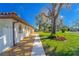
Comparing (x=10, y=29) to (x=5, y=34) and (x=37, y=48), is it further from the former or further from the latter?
(x=37, y=48)

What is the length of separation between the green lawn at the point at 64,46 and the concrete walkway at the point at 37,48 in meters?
0.14

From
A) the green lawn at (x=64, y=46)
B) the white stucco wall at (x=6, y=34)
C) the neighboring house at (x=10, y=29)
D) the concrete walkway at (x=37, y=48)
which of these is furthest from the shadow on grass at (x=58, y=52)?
the white stucco wall at (x=6, y=34)

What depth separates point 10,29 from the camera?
941cm

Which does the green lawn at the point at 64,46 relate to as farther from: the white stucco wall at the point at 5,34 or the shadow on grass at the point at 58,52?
the white stucco wall at the point at 5,34

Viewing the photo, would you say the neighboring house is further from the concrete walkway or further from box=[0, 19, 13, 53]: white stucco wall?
the concrete walkway

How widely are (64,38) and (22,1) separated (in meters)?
1.57

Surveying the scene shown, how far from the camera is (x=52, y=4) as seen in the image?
29.3 ft

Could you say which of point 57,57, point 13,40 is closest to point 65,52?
point 57,57

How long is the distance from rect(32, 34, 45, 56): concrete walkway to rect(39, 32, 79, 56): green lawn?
0.14m

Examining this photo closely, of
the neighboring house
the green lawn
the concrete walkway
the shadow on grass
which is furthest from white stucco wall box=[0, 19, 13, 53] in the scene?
the shadow on grass

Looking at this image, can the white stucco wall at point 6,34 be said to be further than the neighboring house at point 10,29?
Yes

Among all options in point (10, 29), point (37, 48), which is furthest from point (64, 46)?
point (10, 29)

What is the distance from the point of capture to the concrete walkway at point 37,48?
8984 millimetres

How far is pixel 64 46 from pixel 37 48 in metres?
0.77
